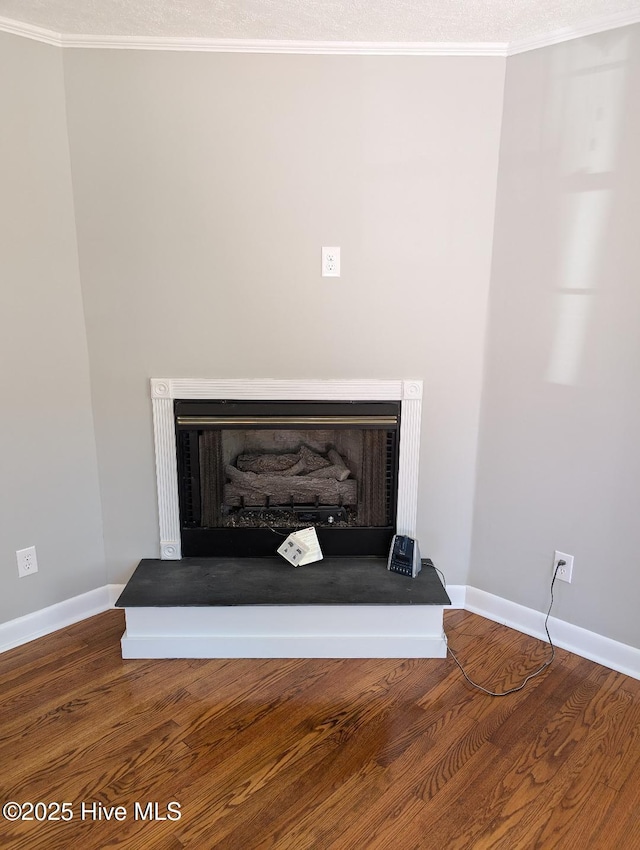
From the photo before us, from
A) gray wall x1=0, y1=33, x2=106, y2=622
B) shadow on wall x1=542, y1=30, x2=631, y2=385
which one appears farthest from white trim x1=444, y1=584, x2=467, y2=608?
gray wall x1=0, y1=33, x2=106, y2=622

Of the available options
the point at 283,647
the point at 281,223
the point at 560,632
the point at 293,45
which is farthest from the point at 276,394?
the point at 560,632

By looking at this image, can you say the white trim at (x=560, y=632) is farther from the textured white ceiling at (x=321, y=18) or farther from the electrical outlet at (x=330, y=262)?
the textured white ceiling at (x=321, y=18)

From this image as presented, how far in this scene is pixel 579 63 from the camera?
2.00 m

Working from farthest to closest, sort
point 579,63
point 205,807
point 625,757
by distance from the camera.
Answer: point 579,63
point 625,757
point 205,807

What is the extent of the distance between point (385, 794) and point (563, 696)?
0.81m

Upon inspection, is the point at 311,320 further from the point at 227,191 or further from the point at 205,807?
the point at 205,807

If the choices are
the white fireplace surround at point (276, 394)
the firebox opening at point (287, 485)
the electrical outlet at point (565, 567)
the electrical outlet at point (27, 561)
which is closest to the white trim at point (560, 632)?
the electrical outlet at point (565, 567)

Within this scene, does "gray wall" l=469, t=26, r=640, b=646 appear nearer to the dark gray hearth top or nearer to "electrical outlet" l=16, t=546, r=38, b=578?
the dark gray hearth top

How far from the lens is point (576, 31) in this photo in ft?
6.48

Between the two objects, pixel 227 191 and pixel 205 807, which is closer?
pixel 205 807

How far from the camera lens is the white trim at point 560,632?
2.18 meters

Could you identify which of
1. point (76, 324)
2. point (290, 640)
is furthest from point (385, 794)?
point (76, 324)

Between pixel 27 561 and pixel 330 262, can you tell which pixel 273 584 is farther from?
pixel 330 262

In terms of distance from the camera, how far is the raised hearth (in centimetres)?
→ 220
